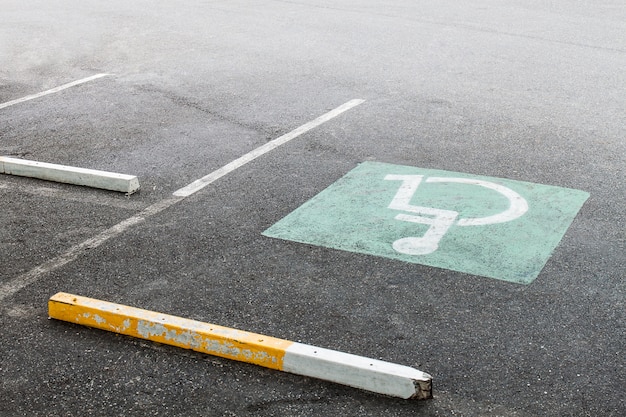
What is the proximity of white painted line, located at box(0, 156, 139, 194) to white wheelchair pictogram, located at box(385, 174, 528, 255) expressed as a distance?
223 cm

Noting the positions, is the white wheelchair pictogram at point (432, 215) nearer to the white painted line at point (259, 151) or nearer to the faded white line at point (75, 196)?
the white painted line at point (259, 151)

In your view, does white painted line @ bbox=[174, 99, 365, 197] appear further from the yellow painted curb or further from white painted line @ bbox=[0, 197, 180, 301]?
the yellow painted curb

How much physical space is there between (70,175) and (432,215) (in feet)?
10.3

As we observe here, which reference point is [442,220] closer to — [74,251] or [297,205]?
[297,205]

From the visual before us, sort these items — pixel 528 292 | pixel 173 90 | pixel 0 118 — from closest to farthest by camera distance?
pixel 528 292 → pixel 0 118 → pixel 173 90

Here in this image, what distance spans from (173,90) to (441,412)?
7097 millimetres

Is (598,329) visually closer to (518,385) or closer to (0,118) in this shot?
(518,385)

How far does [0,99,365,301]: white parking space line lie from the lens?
5.54m

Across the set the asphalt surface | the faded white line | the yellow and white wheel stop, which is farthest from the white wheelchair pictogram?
the faded white line

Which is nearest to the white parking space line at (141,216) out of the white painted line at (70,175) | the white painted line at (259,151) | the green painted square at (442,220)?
the white painted line at (259,151)

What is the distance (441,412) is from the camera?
4066 mm

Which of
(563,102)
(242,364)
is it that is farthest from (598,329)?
(563,102)

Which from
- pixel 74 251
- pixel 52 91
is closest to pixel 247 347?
pixel 74 251

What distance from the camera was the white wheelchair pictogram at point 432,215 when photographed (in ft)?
19.4
